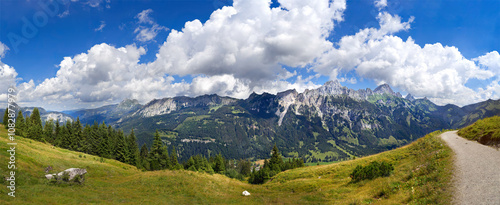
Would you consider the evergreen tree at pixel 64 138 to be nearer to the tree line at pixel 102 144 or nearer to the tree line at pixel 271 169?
the tree line at pixel 102 144

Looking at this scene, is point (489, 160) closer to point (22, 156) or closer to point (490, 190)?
point (490, 190)

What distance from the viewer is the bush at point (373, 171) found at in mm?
26984

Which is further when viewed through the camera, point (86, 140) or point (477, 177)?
point (86, 140)

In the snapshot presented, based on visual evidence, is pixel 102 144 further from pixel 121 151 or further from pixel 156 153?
pixel 156 153

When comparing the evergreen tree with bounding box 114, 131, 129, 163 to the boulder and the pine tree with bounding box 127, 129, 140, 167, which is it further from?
the boulder

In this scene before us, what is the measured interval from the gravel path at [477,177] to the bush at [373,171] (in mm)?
7271

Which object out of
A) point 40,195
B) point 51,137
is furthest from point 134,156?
point 40,195

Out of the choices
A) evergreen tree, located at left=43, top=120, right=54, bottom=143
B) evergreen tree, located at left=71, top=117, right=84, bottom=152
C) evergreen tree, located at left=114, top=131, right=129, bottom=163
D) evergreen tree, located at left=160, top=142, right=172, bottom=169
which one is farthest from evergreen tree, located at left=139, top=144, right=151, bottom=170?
evergreen tree, located at left=43, top=120, right=54, bottom=143

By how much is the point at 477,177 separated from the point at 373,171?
12.8m

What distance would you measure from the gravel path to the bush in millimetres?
7271

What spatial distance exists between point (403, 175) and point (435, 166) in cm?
337

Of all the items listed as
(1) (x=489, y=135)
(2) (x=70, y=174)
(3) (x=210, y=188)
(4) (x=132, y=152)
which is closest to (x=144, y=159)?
(4) (x=132, y=152)

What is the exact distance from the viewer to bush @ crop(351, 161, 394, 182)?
27.0 metres

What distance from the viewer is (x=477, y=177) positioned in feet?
50.8
